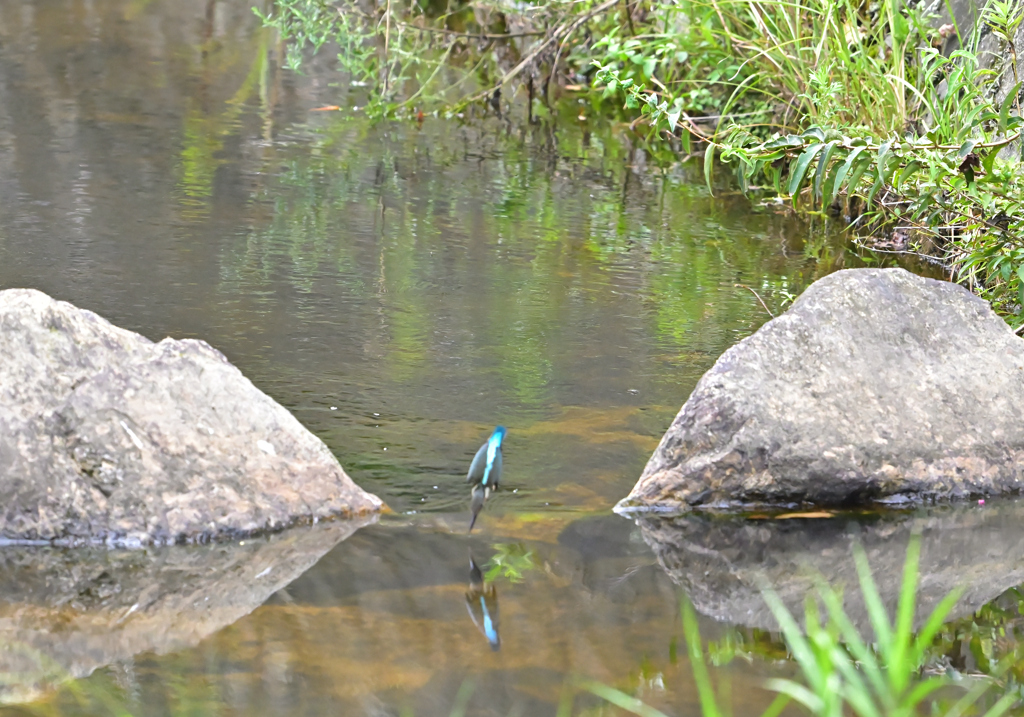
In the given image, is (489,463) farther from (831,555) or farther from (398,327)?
(398,327)

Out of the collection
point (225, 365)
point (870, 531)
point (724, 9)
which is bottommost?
point (870, 531)

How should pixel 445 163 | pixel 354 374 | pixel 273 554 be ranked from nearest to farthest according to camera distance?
pixel 273 554 → pixel 354 374 → pixel 445 163

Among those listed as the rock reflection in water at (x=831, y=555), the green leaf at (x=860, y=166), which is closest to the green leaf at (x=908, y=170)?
the green leaf at (x=860, y=166)

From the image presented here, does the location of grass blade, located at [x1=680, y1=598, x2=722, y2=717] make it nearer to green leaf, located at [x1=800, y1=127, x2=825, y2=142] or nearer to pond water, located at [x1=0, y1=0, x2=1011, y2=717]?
pond water, located at [x1=0, y1=0, x2=1011, y2=717]

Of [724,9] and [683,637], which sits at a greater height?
[724,9]

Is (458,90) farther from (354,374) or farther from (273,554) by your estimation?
(273,554)

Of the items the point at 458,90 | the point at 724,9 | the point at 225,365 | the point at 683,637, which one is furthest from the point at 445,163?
the point at 683,637

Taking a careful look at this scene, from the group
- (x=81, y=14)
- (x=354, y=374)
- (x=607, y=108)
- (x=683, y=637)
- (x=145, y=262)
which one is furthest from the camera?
(x=81, y=14)

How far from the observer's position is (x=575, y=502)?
361cm

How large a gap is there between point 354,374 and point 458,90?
6202 mm

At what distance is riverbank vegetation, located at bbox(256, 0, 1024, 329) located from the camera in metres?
4.38

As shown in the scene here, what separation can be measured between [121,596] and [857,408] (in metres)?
2.15

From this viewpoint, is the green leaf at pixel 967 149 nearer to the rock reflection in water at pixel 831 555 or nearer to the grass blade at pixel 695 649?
the rock reflection in water at pixel 831 555

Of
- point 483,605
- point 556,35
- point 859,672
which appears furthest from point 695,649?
point 556,35
